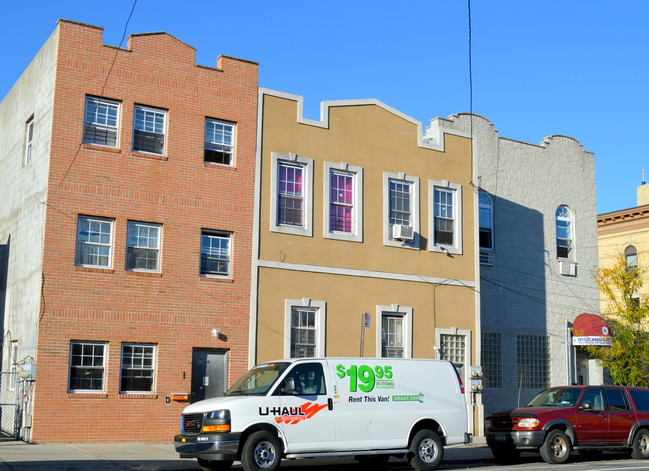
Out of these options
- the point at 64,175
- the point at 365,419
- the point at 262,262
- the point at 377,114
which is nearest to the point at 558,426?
the point at 365,419

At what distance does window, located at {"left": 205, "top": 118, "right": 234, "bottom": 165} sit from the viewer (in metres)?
21.2

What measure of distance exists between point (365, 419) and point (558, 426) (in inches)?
198

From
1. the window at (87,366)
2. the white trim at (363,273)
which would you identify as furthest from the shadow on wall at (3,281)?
the white trim at (363,273)

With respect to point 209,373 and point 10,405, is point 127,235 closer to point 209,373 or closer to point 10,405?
point 209,373

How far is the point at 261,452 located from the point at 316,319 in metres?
8.44

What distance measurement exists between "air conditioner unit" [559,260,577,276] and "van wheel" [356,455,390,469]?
15.3 m

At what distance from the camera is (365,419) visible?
14.9 meters

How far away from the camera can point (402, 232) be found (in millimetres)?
23250

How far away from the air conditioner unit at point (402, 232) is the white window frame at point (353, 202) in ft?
3.33

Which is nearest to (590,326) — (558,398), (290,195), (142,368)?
(558,398)

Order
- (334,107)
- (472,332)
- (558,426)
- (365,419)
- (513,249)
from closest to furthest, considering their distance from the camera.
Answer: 1. (365,419)
2. (558,426)
3. (334,107)
4. (472,332)
5. (513,249)

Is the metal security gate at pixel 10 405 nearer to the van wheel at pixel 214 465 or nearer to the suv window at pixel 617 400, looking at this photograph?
the van wheel at pixel 214 465

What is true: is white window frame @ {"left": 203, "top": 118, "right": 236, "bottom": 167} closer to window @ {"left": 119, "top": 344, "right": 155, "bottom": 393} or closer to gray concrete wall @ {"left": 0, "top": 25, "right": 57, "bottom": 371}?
gray concrete wall @ {"left": 0, "top": 25, "right": 57, "bottom": 371}

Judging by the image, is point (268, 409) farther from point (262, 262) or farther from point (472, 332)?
point (472, 332)
